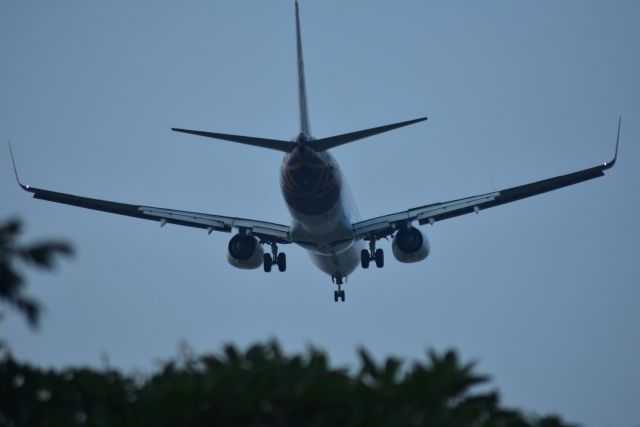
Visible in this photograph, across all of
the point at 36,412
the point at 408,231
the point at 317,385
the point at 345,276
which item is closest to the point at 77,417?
the point at 36,412

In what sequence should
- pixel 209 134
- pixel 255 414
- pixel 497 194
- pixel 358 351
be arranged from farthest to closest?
pixel 497 194 < pixel 209 134 < pixel 358 351 < pixel 255 414

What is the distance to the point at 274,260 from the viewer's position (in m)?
53.8

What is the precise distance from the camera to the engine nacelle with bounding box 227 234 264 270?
168ft

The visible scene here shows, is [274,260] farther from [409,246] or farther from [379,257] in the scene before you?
[409,246]

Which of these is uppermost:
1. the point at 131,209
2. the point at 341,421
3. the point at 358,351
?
the point at 131,209

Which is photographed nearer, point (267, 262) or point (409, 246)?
point (409, 246)

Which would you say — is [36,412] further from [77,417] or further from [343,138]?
[343,138]

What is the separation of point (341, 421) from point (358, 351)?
6.16 ft

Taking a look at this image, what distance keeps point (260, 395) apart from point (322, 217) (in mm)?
27271

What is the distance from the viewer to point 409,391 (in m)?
21.1

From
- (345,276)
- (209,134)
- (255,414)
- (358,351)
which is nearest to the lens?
(255,414)

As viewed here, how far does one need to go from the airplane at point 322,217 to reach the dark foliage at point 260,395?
21.1 m

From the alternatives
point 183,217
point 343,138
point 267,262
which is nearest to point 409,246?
point 267,262

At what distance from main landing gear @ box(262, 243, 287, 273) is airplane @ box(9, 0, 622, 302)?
0.05 meters
